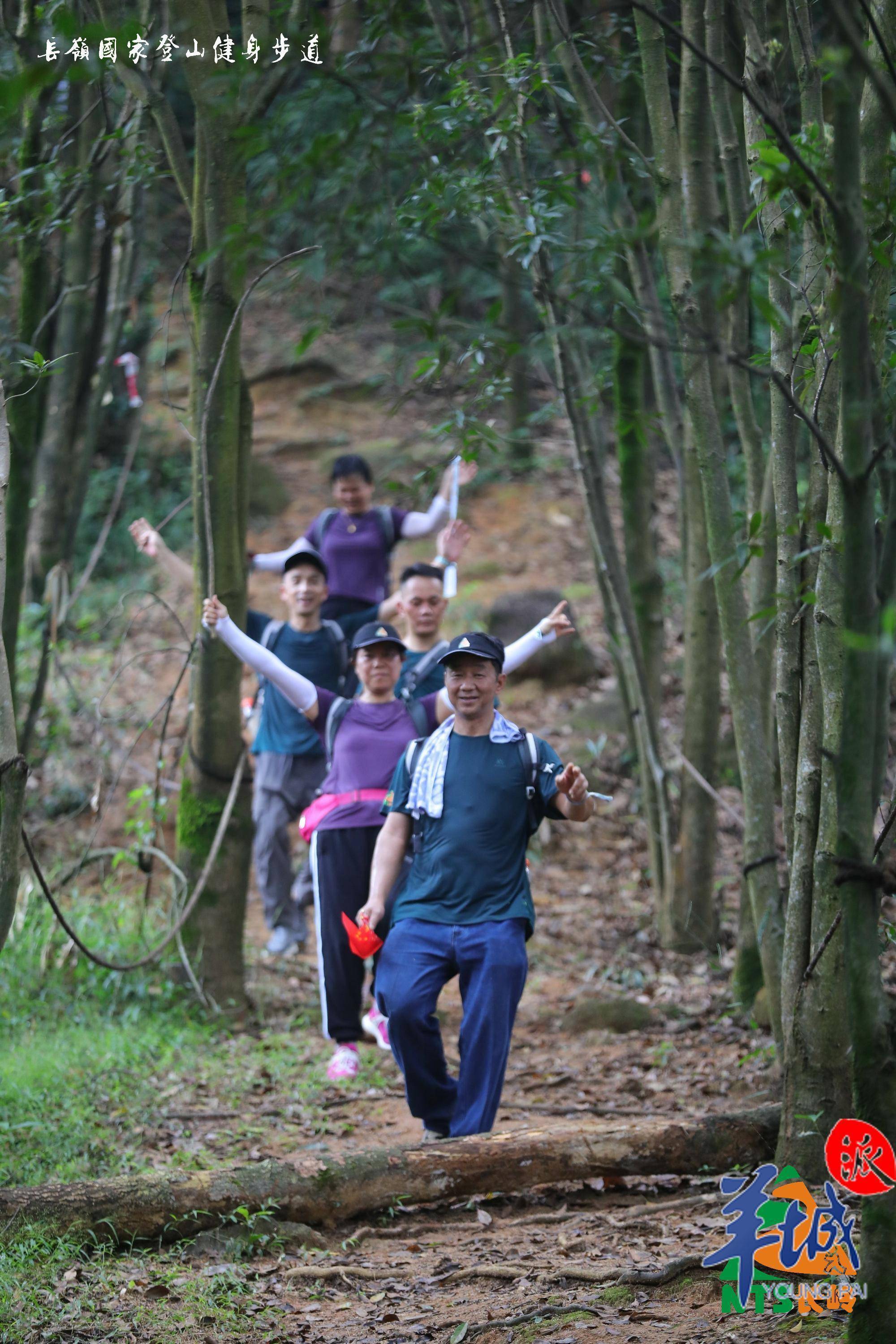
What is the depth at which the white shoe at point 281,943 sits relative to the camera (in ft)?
22.9

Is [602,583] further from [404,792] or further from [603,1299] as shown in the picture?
[603,1299]

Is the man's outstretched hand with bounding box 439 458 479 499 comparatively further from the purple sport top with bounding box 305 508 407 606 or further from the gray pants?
the gray pants

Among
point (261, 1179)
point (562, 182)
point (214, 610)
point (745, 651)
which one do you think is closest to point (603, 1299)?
point (261, 1179)

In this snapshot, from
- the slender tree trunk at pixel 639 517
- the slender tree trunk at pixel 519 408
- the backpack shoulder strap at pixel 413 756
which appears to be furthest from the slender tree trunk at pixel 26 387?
the slender tree trunk at pixel 519 408

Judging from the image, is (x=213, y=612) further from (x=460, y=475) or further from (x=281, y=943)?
(x=281, y=943)

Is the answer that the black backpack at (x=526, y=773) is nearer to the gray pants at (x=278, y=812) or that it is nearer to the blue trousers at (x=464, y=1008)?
the blue trousers at (x=464, y=1008)

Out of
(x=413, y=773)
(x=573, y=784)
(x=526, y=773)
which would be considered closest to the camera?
(x=573, y=784)

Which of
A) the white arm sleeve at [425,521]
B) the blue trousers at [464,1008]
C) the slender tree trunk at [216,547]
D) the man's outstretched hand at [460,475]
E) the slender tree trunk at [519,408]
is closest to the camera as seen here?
the blue trousers at [464,1008]

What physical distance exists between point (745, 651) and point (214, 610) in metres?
2.27

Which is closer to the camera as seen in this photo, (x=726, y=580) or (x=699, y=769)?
(x=726, y=580)

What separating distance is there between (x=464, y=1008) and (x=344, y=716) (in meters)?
1.64

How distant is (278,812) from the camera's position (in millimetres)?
6750

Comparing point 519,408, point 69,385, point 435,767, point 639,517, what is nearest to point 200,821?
point 435,767

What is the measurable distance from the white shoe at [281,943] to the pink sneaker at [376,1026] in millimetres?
991
